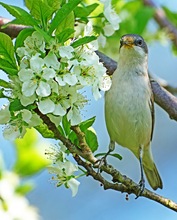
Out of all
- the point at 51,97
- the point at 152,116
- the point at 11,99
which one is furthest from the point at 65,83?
the point at 152,116

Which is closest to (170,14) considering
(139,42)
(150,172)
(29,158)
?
(139,42)

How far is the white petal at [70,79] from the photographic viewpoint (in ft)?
6.12

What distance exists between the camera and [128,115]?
2.87 meters

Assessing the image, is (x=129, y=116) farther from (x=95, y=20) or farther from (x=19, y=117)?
(x=19, y=117)

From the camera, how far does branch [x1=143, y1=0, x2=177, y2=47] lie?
12.2 ft

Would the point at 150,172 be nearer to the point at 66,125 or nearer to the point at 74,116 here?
the point at 66,125

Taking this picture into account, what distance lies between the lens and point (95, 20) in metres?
2.78

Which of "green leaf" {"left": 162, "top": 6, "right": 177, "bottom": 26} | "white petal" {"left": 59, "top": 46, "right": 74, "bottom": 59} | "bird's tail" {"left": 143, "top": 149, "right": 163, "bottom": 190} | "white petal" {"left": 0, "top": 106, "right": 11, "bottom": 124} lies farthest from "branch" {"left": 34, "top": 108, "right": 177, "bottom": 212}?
"green leaf" {"left": 162, "top": 6, "right": 177, "bottom": 26}

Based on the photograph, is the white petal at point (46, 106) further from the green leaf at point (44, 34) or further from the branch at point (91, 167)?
the green leaf at point (44, 34)

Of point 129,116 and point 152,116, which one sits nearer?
point 129,116

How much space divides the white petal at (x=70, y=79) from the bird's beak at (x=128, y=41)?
1156mm

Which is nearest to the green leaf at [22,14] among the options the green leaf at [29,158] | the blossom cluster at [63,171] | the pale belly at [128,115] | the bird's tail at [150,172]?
the blossom cluster at [63,171]

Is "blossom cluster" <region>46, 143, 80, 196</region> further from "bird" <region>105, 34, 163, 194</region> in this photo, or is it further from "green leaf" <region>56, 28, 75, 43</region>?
"bird" <region>105, 34, 163, 194</region>

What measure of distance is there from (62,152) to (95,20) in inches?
32.5
